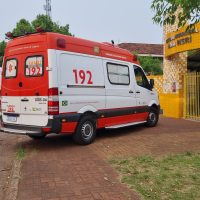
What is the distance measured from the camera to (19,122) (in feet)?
27.1

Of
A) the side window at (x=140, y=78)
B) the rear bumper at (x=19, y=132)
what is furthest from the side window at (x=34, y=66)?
the side window at (x=140, y=78)

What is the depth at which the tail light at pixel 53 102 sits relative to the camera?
300 inches

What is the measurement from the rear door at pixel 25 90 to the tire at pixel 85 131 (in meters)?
1.06

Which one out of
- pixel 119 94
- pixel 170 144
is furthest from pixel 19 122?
pixel 170 144

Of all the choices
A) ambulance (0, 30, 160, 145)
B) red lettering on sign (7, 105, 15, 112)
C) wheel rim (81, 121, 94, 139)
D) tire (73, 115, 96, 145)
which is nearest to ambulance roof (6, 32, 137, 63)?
ambulance (0, 30, 160, 145)

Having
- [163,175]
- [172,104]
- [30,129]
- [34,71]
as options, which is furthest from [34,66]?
[172,104]

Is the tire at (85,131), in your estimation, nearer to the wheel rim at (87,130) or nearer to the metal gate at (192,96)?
the wheel rim at (87,130)

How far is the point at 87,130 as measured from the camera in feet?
28.6

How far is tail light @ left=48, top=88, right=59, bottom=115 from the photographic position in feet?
25.0

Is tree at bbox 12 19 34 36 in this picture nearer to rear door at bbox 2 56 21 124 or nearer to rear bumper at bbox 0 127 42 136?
rear door at bbox 2 56 21 124

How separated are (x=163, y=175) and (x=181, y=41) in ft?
29.6

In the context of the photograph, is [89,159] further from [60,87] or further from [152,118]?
[152,118]

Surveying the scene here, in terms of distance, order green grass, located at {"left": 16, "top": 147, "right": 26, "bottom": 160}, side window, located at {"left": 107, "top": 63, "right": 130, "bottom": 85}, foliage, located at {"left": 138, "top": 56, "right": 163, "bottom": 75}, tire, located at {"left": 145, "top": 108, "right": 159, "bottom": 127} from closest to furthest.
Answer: green grass, located at {"left": 16, "top": 147, "right": 26, "bottom": 160} < side window, located at {"left": 107, "top": 63, "right": 130, "bottom": 85} < tire, located at {"left": 145, "top": 108, "right": 159, "bottom": 127} < foliage, located at {"left": 138, "top": 56, "right": 163, "bottom": 75}

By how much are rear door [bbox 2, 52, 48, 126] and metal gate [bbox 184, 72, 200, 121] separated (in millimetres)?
7866
